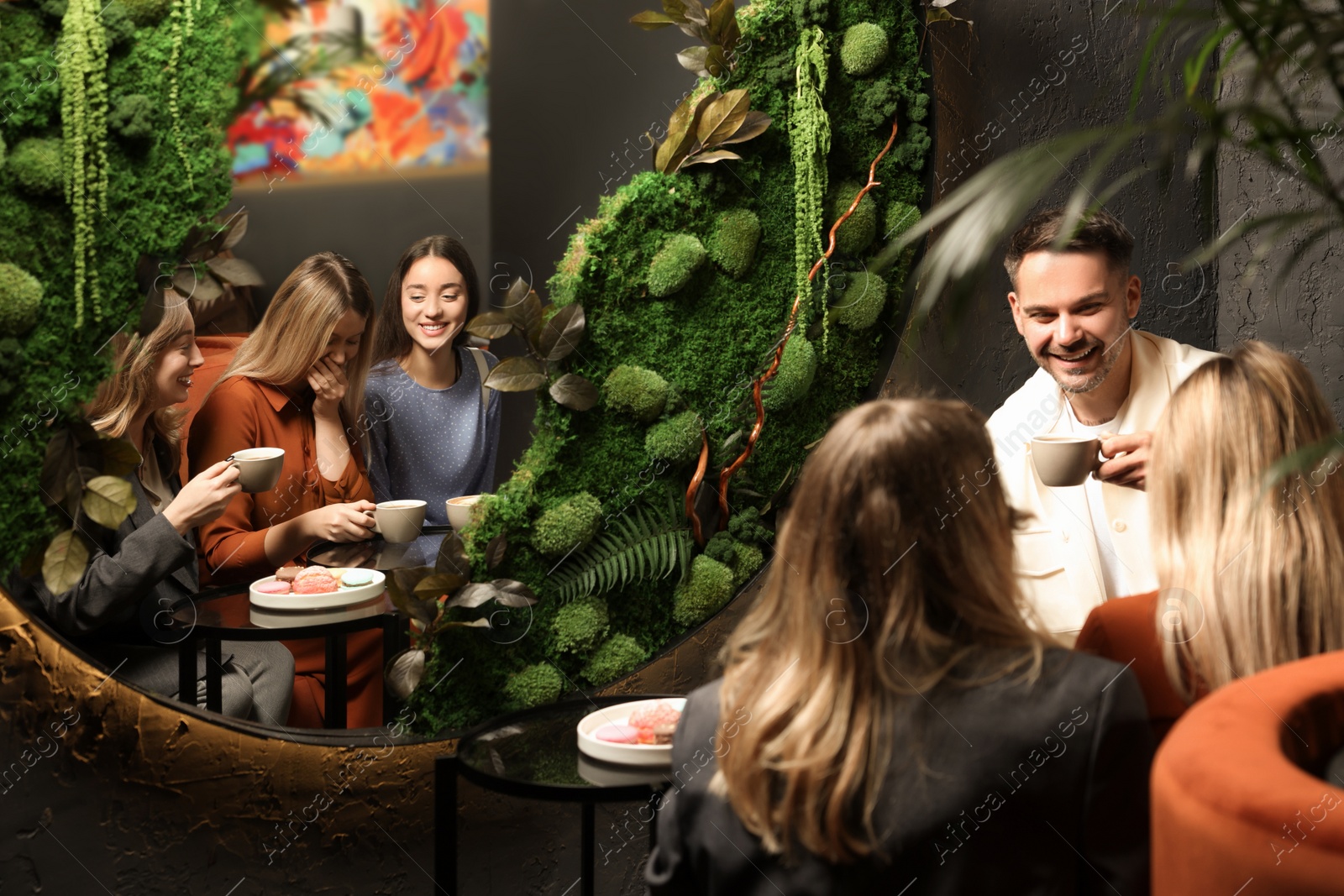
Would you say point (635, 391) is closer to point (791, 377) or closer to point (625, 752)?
point (791, 377)

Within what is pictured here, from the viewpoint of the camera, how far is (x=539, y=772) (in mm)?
2195

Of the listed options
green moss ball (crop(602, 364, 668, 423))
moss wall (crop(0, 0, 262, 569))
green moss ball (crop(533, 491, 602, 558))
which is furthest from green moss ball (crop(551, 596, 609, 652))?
moss wall (crop(0, 0, 262, 569))

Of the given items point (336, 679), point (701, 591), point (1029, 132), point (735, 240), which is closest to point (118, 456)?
point (336, 679)

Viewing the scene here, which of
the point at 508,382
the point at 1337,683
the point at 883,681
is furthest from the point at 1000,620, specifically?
the point at 508,382

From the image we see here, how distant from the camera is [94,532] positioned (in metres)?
2.51

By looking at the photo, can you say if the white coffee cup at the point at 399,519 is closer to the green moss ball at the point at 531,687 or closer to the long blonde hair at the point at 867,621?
the green moss ball at the point at 531,687

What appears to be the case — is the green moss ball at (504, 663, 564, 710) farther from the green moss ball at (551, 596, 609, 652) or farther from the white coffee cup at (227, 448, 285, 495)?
the white coffee cup at (227, 448, 285, 495)

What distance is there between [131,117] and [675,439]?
1532mm

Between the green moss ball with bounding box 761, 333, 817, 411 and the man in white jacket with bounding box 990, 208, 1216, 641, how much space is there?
0.63m

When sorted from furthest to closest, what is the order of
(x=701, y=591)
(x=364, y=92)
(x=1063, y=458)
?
(x=701, y=591)
(x=364, y=92)
(x=1063, y=458)

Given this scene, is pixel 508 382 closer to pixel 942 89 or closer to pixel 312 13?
pixel 312 13

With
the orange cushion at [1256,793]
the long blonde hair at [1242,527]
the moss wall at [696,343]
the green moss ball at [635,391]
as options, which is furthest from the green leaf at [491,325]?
the orange cushion at [1256,793]

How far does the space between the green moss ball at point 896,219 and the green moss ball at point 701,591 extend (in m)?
1.13

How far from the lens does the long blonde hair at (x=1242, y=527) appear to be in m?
1.67
